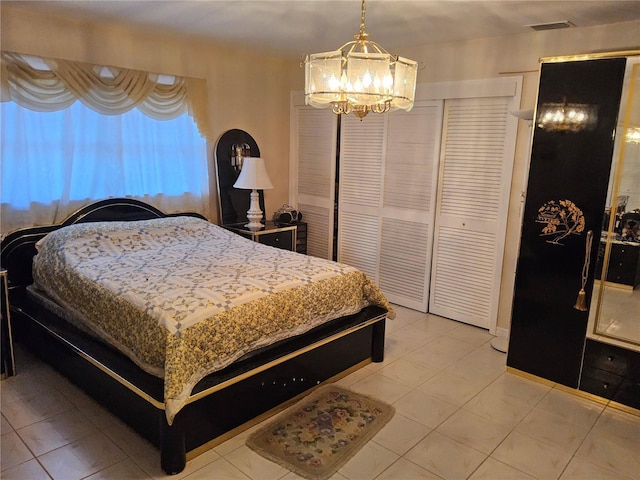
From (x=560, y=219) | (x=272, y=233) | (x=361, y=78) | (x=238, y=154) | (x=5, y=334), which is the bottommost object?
(x=5, y=334)

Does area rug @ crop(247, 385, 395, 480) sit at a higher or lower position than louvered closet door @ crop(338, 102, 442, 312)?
lower

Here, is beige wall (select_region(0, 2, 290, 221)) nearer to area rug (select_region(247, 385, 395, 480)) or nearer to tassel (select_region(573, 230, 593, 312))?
area rug (select_region(247, 385, 395, 480))

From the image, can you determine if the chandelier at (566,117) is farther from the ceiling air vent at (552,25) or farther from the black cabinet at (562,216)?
the ceiling air vent at (552,25)

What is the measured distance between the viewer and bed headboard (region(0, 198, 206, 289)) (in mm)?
3262

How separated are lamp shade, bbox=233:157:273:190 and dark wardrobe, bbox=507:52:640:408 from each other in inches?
93.2

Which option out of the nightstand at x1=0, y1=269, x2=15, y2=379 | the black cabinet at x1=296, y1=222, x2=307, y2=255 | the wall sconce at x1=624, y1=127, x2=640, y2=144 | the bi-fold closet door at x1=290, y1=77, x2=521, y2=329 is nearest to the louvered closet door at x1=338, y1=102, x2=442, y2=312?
the bi-fold closet door at x1=290, y1=77, x2=521, y2=329

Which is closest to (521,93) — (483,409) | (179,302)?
(483,409)

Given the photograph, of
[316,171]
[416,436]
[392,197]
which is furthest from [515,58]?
[416,436]

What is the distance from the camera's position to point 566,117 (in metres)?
2.77

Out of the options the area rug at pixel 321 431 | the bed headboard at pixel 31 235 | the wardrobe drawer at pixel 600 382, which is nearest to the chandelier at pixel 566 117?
the wardrobe drawer at pixel 600 382

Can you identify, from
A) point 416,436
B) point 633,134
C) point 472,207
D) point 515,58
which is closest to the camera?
point 416,436

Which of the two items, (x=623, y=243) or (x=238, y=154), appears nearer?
(x=623, y=243)

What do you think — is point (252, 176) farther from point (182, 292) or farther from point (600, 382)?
point (600, 382)

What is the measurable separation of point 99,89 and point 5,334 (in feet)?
6.17
